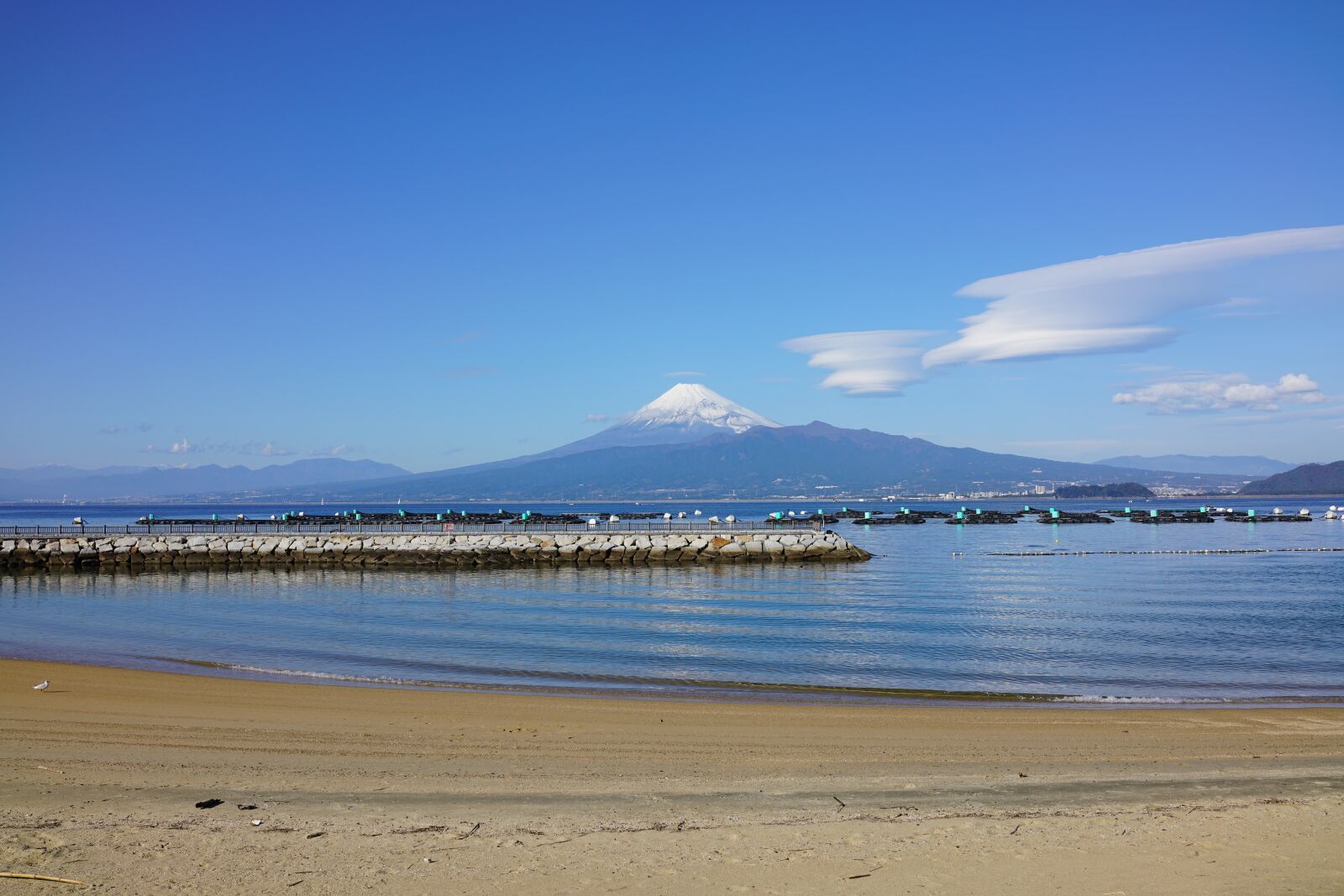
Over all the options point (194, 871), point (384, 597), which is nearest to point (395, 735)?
point (194, 871)

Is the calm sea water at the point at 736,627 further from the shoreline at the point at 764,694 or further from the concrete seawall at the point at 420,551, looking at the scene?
the concrete seawall at the point at 420,551

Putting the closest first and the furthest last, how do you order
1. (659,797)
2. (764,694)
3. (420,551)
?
(659,797)
(764,694)
(420,551)

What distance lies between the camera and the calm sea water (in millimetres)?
15836

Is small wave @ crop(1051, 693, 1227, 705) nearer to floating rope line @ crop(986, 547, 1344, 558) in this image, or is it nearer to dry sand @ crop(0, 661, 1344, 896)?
dry sand @ crop(0, 661, 1344, 896)

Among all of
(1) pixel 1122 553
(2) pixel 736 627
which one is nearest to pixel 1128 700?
(2) pixel 736 627

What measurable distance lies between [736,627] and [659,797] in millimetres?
14272

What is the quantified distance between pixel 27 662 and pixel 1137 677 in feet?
63.4

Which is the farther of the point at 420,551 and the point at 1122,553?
the point at 1122,553

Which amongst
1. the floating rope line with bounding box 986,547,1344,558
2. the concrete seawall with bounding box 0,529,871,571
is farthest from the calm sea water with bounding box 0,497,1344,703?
the floating rope line with bounding box 986,547,1344,558

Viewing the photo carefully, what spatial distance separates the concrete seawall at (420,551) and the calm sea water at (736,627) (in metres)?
3.64

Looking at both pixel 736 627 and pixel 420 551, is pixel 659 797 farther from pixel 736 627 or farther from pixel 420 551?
pixel 420 551

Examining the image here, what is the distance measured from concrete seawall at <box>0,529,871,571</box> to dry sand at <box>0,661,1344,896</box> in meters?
31.2

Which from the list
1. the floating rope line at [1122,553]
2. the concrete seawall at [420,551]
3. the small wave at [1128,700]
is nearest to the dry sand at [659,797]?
the small wave at [1128,700]

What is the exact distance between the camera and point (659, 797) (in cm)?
807
